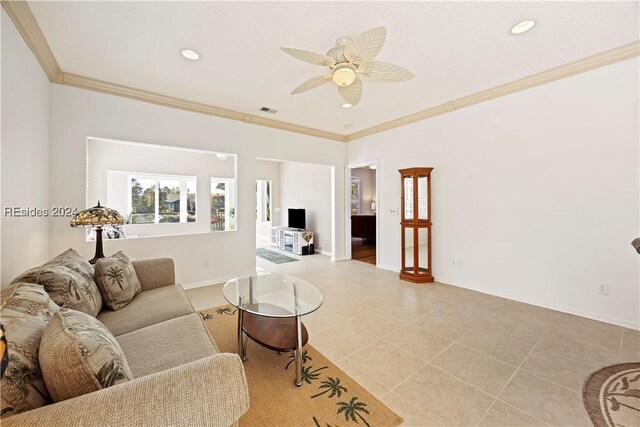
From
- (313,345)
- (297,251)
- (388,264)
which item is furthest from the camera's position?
(297,251)

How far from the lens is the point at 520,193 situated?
10.8 feet

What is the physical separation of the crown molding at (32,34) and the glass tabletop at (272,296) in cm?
260

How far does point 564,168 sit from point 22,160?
5.34 meters

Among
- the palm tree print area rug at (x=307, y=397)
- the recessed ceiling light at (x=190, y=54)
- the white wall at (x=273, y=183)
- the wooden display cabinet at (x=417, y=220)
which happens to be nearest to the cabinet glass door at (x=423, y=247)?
the wooden display cabinet at (x=417, y=220)

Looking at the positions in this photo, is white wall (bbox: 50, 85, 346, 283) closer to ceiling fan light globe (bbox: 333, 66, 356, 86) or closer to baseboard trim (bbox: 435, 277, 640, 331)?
ceiling fan light globe (bbox: 333, 66, 356, 86)

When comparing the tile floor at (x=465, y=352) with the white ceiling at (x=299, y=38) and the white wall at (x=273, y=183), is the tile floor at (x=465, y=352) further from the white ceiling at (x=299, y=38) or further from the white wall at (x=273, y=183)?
the white wall at (x=273, y=183)

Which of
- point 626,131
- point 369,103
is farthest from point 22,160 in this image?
point 626,131

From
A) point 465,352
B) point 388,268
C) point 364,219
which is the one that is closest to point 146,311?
point 465,352

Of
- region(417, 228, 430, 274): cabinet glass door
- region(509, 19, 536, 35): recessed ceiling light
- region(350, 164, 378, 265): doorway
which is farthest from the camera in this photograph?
region(350, 164, 378, 265): doorway

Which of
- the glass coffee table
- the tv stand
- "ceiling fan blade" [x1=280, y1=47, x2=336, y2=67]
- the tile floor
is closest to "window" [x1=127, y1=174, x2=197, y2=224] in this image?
the tv stand

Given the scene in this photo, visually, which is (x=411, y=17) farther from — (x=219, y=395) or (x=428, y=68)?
(x=219, y=395)

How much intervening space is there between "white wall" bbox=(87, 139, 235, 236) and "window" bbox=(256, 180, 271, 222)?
1612 mm

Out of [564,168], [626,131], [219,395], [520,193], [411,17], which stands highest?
[411,17]

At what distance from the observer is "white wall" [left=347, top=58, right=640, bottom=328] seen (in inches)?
104
